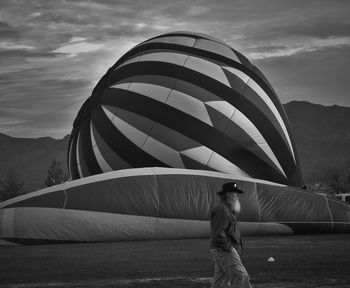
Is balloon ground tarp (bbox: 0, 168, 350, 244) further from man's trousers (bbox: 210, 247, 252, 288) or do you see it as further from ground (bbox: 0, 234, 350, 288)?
man's trousers (bbox: 210, 247, 252, 288)

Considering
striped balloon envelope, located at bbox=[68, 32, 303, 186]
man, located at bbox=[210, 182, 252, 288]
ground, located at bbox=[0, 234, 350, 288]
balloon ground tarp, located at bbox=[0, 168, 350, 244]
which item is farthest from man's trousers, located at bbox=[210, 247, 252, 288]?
striped balloon envelope, located at bbox=[68, 32, 303, 186]

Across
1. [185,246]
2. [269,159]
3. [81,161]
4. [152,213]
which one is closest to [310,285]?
[185,246]

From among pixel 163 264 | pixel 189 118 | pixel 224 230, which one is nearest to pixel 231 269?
pixel 224 230

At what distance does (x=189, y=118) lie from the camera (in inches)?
819

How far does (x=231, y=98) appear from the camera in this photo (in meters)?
21.4

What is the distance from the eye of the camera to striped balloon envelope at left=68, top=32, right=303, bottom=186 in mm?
20578

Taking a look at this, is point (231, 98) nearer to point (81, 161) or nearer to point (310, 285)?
point (81, 161)

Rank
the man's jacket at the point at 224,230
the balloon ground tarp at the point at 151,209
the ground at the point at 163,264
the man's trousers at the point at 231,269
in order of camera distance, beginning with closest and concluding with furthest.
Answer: the man's trousers at the point at 231,269 → the man's jacket at the point at 224,230 → the ground at the point at 163,264 → the balloon ground tarp at the point at 151,209

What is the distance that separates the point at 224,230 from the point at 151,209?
9.48 metres

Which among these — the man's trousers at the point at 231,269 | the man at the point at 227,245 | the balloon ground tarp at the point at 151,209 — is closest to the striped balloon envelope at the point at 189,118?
the balloon ground tarp at the point at 151,209

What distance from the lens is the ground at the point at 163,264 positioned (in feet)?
33.1

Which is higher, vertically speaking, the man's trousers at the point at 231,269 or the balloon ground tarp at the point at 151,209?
the balloon ground tarp at the point at 151,209

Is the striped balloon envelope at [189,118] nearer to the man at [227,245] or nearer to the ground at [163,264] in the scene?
the ground at [163,264]

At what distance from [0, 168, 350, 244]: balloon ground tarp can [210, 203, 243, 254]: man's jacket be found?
29.9ft
